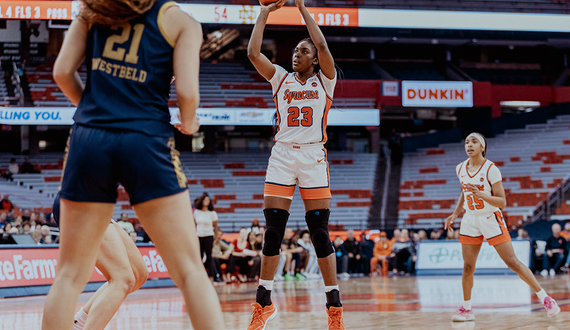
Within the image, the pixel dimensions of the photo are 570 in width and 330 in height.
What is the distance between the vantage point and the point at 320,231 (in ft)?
17.1

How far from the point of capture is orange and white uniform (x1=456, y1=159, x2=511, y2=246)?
687 centimetres

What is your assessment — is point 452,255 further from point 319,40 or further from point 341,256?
point 319,40

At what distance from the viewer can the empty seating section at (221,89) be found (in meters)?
27.1

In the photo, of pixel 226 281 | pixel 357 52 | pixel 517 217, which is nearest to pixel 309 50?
pixel 226 281

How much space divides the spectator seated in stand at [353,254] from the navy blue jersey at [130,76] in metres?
15.5

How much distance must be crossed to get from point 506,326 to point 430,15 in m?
24.2

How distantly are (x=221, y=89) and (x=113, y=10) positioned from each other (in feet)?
88.4

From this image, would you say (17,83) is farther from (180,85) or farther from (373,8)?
(180,85)

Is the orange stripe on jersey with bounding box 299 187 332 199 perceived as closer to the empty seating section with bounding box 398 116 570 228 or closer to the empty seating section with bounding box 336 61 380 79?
the empty seating section with bounding box 398 116 570 228

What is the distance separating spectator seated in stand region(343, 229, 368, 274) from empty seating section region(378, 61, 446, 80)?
15546 millimetres

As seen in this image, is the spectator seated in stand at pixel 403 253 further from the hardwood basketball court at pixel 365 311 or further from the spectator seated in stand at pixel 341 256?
the hardwood basketball court at pixel 365 311

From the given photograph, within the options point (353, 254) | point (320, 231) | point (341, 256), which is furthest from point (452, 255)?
point (320, 231)

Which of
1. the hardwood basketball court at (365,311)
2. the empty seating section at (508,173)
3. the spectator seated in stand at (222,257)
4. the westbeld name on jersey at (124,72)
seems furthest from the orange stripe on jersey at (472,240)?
the empty seating section at (508,173)

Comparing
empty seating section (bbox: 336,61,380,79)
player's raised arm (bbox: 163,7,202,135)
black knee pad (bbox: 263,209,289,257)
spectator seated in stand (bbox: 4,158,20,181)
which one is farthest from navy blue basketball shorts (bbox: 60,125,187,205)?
empty seating section (bbox: 336,61,380,79)
